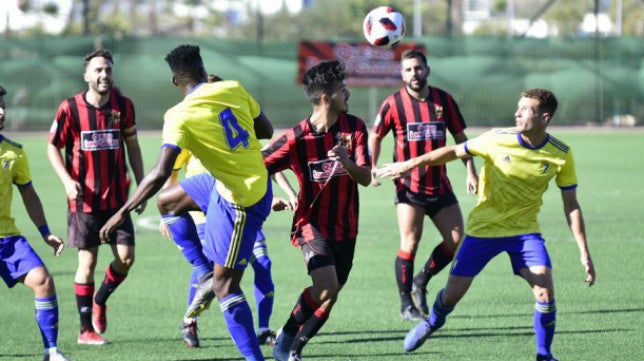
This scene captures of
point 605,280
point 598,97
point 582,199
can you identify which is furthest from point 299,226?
point 598,97

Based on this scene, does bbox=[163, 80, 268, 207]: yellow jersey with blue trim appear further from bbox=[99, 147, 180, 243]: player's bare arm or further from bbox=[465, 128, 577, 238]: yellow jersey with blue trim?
bbox=[465, 128, 577, 238]: yellow jersey with blue trim

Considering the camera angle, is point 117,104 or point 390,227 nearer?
point 117,104

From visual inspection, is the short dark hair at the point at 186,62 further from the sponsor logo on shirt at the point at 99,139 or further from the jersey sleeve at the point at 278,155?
the sponsor logo on shirt at the point at 99,139

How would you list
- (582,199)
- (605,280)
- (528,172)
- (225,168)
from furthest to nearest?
(582,199) < (605,280) < (528,172) < (225,168)

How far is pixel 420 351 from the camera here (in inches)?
304

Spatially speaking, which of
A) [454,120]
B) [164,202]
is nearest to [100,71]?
[164,202]

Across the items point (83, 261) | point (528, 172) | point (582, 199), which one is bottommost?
point (582, 199)

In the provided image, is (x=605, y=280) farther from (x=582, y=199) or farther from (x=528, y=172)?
(x=582, y=199)

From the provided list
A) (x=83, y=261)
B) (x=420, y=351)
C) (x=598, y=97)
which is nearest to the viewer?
(x=420, y=351)

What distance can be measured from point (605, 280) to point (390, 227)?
188 inches

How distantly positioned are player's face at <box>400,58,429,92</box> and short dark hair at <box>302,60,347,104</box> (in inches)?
84.9

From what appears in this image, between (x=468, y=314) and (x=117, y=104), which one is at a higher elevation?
(x=117, y=104)

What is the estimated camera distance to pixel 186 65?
6496 millimetres

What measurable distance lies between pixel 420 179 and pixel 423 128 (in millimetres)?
435
